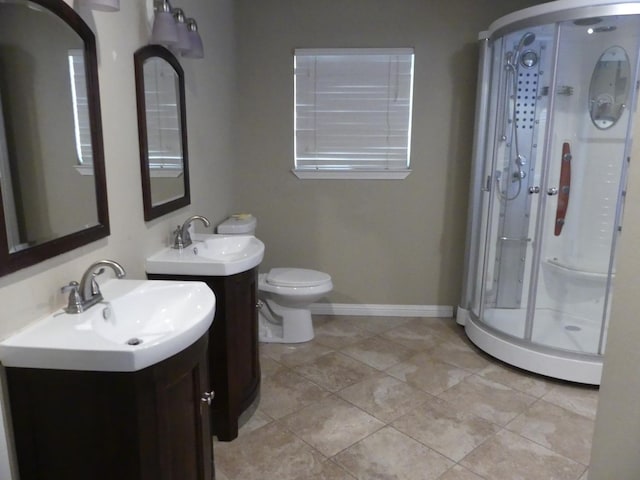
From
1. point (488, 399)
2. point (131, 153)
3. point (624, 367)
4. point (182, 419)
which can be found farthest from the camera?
point (488, 399)

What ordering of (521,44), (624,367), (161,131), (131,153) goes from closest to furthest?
(624,367) < (131,153) < (161,131) < (521,44)

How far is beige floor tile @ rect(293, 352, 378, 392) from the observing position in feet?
9.46

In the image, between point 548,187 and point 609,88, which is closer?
point 609,88

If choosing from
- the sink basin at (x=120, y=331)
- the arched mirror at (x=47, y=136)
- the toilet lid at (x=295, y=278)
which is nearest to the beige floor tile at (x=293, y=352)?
→ the toilet lid at (x=295, y=278)

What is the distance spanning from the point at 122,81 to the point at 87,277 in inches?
33.9

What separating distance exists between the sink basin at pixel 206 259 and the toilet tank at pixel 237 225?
531 mm

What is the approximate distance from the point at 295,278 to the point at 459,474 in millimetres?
1620

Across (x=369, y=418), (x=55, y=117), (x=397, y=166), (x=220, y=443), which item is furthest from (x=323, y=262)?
(x=55, y=117)

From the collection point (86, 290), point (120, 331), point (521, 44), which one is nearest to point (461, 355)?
point (521, 44)

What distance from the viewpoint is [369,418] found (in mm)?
2518

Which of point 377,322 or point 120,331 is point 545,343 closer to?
point 377,322

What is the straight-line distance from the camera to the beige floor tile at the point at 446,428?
229 centimetres

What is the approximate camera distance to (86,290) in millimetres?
1599

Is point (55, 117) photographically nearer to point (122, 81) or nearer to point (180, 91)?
point (122, 81)
